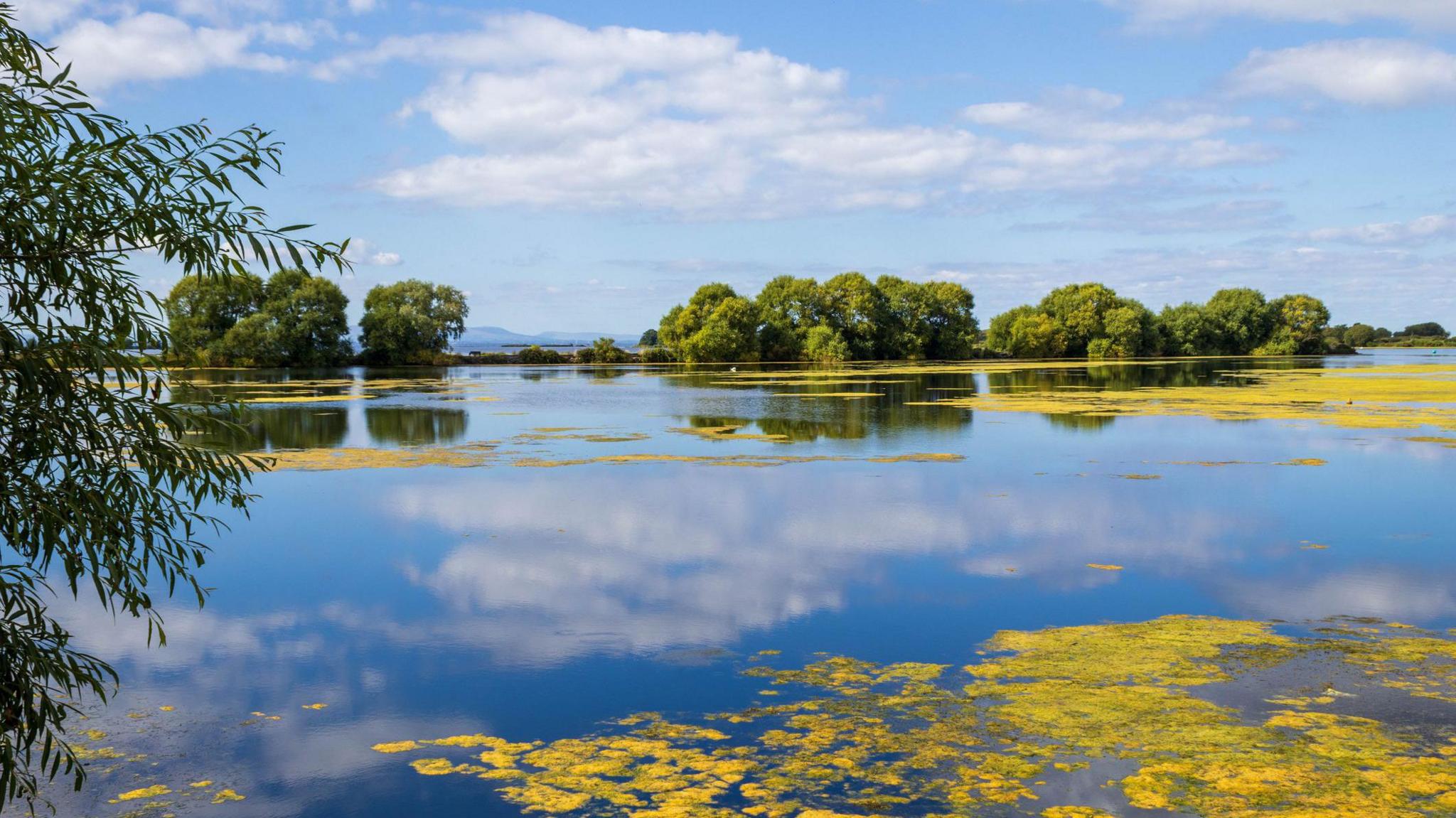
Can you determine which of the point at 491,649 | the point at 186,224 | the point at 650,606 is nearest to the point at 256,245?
the point at 186,224

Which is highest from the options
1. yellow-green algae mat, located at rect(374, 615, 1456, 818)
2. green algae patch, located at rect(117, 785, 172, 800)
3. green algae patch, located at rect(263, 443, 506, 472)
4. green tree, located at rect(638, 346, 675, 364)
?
green tree, located at rect(638, 346, 675, 364)

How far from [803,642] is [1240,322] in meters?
154

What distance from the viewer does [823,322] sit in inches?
4857

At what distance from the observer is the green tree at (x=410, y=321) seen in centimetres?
10888

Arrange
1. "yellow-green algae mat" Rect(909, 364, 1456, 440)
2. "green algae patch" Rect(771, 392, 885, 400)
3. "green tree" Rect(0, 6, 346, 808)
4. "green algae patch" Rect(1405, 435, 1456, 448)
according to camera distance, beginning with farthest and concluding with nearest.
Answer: "green algae patch" Rect(771, 392, 885, 400)
"yellow-green algae mat" Rect(909, 364, 1456, 440)
"green algae patch" Rect(1405, 435, 1456, 448)
"green tree" Rect(0, 6, 346, 808)

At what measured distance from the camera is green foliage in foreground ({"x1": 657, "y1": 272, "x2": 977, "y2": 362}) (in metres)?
118

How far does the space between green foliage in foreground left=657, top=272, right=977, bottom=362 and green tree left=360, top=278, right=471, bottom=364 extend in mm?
25987

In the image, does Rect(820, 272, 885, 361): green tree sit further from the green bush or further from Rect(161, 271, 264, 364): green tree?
Rect(161, 271, 264, 364): green tree

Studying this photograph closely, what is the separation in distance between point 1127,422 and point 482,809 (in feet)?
105

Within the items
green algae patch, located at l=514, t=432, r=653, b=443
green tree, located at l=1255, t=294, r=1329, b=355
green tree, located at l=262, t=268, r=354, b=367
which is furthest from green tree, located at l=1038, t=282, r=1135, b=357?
green algae patch, located at l=514, t=432, r=653, b=443

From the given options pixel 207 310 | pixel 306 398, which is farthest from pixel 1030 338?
pixel 306 398

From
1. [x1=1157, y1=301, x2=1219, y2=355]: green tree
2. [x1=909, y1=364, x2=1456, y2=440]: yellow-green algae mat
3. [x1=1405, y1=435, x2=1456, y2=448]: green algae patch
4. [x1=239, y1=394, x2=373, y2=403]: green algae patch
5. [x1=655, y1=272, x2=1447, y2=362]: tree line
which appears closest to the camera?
[x1=1405, y1=435, x2=1456, y2=448]: green algae patch

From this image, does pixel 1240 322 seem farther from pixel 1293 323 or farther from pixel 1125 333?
pixel 1125 333

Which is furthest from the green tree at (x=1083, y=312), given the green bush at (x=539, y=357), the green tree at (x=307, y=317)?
the green tree at (x=307, y=317)
